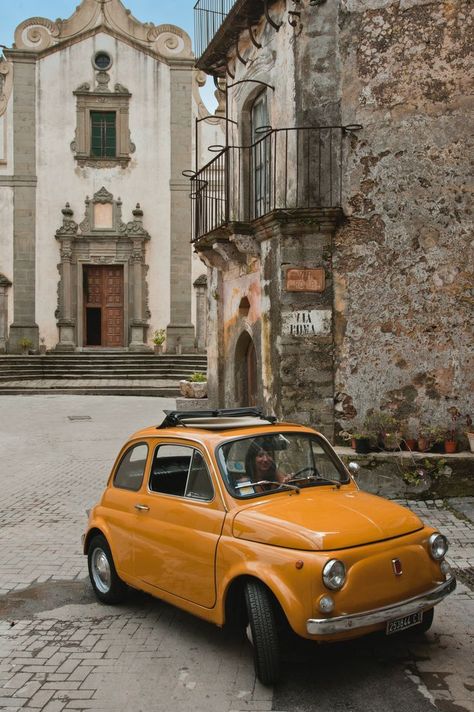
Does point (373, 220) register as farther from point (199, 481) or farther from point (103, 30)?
point (103, 30)

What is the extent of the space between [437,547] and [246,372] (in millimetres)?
8231

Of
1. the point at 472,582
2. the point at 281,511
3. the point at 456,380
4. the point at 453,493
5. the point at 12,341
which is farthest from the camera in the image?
the point at 12,341

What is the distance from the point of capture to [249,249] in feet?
35.7

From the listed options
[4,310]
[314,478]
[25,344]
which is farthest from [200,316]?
[314,478]

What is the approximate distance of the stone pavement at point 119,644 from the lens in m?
4.26

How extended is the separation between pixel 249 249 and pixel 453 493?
4.51 metres

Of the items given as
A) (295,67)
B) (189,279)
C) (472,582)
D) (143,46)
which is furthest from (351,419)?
(143,46)

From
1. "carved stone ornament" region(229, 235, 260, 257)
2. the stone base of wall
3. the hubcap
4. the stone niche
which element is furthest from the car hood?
the stone niche

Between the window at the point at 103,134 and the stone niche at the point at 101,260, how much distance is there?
1.71 m

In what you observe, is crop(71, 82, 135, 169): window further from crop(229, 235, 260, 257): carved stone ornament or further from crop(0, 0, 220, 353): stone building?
crop(229, 235, 260, 257): carved stone ornament

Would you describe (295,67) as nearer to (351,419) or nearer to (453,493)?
(351,419)

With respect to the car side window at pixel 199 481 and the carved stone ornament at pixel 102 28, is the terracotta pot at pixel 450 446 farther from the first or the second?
the carved stone ornament at pixel 102 28

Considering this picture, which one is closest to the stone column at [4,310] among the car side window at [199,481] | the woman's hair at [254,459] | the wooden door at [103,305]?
the wooden door at [103,305]

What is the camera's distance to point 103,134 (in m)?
31.2
